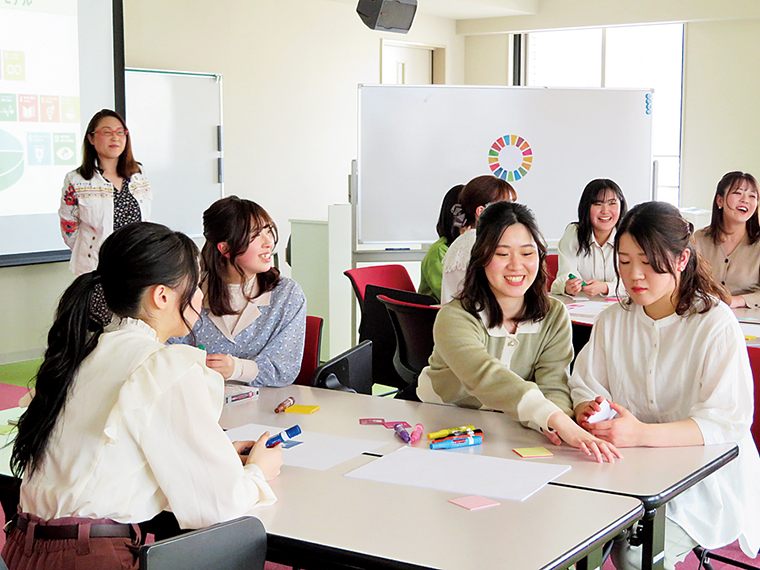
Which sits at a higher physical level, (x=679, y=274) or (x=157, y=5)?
(x=157, y=5)

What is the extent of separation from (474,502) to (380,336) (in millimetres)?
2453

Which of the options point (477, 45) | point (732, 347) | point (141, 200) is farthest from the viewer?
point (477, 45)

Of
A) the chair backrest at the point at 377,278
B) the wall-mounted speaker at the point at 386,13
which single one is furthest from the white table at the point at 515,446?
the wall-mounted speaker at the point at 386,13

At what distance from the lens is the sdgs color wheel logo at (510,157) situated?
6074 mm

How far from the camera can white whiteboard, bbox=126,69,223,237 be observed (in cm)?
621

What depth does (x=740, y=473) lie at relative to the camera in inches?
79.2

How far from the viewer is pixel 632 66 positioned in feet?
27.6

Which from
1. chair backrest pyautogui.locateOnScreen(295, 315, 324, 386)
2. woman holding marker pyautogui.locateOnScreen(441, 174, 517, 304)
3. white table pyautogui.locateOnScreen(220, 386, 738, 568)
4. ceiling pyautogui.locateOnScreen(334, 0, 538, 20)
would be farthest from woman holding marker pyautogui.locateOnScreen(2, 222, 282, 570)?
ceiling pyautogui.locateOnScreen(334, 0, 538, 20)

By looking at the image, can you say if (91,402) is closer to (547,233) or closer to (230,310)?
(230,310)

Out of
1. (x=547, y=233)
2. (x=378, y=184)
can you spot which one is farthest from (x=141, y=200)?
(x=547, y=233)

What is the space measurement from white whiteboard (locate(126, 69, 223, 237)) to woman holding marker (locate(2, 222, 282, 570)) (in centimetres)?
483

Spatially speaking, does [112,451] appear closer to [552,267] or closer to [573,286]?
[573,286]

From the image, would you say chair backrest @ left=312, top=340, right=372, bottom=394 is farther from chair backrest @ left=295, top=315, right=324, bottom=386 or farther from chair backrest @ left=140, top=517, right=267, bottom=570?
chair backrest @ left=140, top=517, right=267, bottom=570

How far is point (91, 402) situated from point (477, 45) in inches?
318
